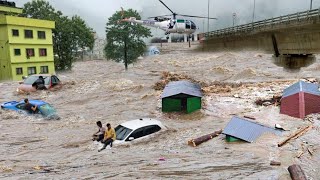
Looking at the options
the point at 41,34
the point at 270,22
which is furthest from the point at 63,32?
the point at 270,22

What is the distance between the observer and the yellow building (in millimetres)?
36781

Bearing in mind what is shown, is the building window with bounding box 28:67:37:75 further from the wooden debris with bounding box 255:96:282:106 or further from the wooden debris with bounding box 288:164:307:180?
the wooden debris with bounding box 288:164:307:180

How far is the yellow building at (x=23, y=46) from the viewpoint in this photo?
36781mm

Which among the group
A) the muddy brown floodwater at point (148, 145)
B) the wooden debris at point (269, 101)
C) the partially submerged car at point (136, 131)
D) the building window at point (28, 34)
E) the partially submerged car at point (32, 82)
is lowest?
the muddy brown floodwater at point (148, 145)

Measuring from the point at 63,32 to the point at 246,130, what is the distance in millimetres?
36787

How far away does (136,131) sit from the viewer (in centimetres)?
1410

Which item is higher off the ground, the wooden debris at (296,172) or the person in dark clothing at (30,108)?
the person in dark clothing at (30,108)

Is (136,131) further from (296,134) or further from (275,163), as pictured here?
(296,134)

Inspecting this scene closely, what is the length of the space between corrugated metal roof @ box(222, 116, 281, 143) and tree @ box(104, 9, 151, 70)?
39714mm

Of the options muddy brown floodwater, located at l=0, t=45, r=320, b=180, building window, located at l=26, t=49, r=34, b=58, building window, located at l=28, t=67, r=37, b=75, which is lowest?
muddy brown floodwater, located at l=0, t=45, r=320, b=180

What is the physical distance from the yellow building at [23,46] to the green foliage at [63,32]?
13.2ft

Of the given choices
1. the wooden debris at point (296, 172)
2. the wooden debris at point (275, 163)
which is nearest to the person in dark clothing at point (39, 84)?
the wooden debris at point (275, 163)

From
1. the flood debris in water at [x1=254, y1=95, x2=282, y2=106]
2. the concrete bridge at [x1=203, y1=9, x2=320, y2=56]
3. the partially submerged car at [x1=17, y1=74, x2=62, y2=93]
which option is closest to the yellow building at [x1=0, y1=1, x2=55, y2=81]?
the partially submerged car at [x1=17, y1=74, x2=62, y2=93]

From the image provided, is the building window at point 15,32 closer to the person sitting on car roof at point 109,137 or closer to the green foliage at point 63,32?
the green foliage at point 63,32
